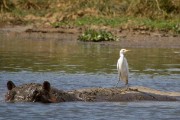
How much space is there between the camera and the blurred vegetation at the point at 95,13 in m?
31.6

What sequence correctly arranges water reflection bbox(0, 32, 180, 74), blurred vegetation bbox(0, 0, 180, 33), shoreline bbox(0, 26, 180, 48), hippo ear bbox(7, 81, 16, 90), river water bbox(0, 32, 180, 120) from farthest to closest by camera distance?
blurred vegetation bbox(0, 0, 180, 33), shoreline bbox(0, 26, 180, 48), water reflection bbox(0, 32, 180, 74), hippo ear bbox(7, 81, 16, 90), river water bbox(0, 32, 180, 120)

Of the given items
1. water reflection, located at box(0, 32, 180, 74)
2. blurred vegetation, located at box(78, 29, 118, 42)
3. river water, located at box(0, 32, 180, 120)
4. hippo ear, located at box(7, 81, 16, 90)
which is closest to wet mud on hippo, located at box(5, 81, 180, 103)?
hippo ear, located at box(7, 81, 16, 90)

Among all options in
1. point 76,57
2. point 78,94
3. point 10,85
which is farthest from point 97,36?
point 10,85

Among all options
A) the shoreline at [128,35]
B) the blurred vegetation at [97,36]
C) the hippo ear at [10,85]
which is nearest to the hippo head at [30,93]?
the hippo ear at [10,85]

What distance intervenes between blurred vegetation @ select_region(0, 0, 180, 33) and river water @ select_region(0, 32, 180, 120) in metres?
1.96

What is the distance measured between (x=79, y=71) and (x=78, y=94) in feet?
19.8

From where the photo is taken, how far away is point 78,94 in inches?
546

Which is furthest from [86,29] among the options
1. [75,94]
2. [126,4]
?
[75,94]

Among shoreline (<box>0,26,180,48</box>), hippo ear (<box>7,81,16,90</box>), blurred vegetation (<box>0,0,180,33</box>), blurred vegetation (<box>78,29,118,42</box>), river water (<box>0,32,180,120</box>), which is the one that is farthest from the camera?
blurred vegetation (<box>0,0,180,33</box>)

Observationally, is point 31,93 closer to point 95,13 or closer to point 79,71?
point 79,71

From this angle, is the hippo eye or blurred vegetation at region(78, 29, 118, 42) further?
blurred vegetation at region(78, 29, 118, 42)

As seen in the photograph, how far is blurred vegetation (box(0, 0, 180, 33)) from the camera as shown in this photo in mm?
31594

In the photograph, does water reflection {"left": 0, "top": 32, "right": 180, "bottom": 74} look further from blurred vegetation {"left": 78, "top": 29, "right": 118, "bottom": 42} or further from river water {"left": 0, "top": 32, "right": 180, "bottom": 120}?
blurred vegetation {"left": 78, "top": 29, "right": 118, "bottom": 42}

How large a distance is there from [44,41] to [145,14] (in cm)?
514
